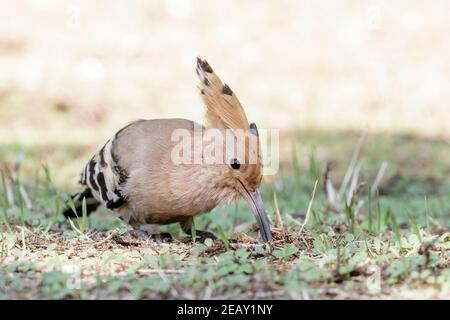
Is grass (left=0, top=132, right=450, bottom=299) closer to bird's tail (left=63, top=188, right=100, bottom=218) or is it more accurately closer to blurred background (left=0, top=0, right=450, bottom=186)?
bird's tail (left=63, top=188, right=100, bottom=218)

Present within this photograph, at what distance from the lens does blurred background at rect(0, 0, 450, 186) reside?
7969 mm

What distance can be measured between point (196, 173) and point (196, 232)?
39 cm

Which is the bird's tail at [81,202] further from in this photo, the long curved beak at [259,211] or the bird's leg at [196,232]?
the long curved beak at [259,211]

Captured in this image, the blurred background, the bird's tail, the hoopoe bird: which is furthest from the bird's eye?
the blurred background

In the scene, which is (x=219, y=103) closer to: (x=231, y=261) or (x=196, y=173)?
(x=196, y=173)

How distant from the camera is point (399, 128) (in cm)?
771

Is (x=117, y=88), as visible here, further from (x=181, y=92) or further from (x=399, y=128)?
(x=399, y=128)

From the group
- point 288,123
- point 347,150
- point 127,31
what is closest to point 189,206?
point 347,150

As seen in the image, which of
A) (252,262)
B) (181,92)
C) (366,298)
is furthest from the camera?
(181,92)

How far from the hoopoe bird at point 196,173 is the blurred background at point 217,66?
217 cm

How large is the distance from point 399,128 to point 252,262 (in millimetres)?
4712

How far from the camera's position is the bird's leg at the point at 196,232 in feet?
14.1

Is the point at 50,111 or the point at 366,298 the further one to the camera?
the point at 50,111

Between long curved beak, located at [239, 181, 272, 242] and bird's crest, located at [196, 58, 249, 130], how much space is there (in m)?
0.34
